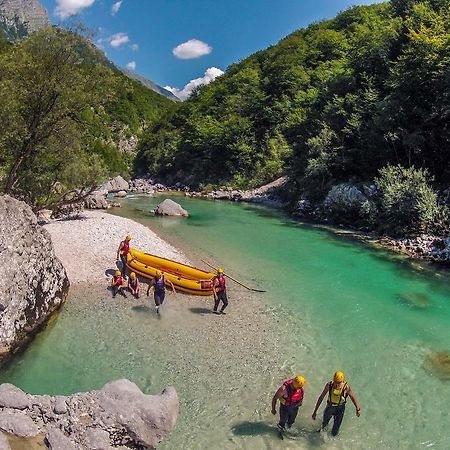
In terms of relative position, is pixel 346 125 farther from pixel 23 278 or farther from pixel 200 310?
pixel 23 278

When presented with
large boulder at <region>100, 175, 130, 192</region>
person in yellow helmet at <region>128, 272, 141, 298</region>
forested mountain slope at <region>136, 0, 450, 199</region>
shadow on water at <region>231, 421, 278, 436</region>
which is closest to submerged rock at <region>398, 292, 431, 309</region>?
shadow on water at <region>231, 421, 278, 436</region>

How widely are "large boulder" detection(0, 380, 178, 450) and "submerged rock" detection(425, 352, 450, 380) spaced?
8.65m

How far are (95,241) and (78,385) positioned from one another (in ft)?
42.4

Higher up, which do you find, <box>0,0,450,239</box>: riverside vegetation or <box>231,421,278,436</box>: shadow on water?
<box>0,0,450,239</box>: riverside vegetation

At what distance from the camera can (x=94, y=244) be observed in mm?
22984

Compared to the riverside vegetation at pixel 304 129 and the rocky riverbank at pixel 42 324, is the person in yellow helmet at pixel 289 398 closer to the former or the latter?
the rocky riverbank at pixel 42 324

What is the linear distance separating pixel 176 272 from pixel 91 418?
34.0 feet

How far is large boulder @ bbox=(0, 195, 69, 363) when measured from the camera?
42.6ft

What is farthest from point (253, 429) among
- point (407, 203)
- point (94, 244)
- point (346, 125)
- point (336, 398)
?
point (346, 125)

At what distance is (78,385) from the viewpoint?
11461 millimetres

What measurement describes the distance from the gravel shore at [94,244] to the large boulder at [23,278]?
3168 mm

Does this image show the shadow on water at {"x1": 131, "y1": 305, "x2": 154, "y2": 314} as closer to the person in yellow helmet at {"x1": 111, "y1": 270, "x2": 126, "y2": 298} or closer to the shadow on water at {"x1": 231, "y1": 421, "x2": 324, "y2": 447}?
the person in yellow helmet at {"x1": 111, "y1": 270, "x2": 126, "y2": 298}

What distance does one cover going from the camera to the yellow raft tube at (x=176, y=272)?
18109mm

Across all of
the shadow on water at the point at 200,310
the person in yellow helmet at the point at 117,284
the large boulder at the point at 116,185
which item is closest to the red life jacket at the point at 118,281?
the person in yellow helmet at the point at 117,284
